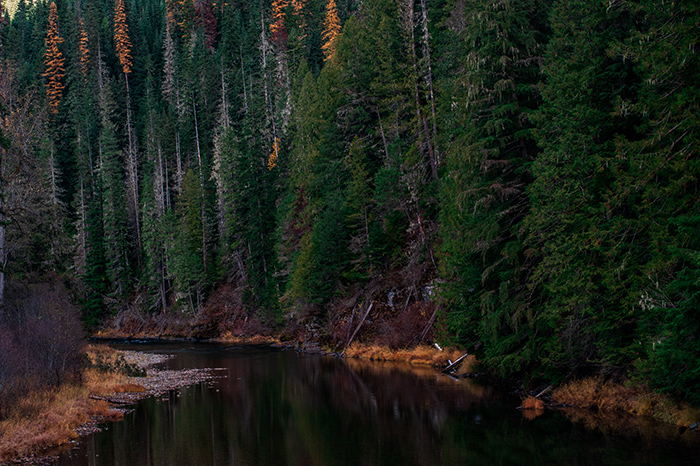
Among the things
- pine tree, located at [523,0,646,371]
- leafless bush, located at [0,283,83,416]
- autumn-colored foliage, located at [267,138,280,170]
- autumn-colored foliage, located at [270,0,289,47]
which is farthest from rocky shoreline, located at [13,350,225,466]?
autumn-colored foliage, located at [270,0,289,47]

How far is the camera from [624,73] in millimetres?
17297

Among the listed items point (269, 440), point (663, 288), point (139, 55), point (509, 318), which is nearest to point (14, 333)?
point (269, 440)

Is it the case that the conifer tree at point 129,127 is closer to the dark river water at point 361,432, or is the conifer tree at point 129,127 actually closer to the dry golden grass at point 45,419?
the dark river water at point 361,432

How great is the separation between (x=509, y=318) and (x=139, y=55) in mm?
90579

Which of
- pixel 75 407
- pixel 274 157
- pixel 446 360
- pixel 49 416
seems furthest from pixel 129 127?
pixel 49 416

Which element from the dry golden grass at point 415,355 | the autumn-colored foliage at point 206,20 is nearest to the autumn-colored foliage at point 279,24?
the autumn-colored foliage at point 206,20

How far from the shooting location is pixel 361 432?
16781 mm

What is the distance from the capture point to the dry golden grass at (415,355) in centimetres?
2798

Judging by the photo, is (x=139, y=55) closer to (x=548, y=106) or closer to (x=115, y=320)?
(x=115, y=320)

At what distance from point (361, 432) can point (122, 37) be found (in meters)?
92.5

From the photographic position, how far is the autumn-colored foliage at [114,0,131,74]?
9062 cm

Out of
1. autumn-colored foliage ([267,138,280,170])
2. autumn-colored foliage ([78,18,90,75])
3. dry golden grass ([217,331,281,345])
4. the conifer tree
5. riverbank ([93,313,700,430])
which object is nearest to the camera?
riverbank ([93,313,700,430])

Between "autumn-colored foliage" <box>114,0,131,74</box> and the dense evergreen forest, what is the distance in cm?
50

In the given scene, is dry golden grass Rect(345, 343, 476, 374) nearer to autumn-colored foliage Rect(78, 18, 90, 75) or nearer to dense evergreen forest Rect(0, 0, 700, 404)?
dense evergreen forest Rect(0, 0, 700, 404)
